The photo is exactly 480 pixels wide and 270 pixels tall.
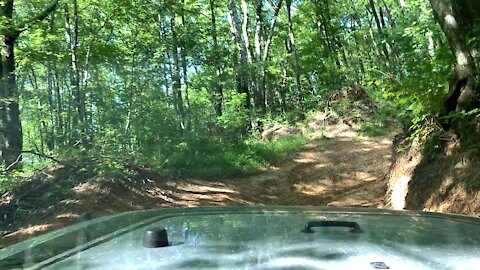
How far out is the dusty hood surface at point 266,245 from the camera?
59.4 inches

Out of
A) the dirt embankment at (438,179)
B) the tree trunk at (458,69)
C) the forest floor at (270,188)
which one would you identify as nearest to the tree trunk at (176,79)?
the forest floor at (270,188)

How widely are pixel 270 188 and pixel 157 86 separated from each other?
456 centimetres

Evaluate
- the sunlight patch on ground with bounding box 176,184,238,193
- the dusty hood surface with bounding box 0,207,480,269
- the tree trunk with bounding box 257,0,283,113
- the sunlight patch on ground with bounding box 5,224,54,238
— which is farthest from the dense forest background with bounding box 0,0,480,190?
the dusty hood surface with bounding box 0,207,480,269

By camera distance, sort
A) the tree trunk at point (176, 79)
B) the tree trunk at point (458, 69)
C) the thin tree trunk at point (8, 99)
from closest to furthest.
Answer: the tree trunk at point (458, 69) < the thin tree trunk at point (8, 99) < the tree trunk at point (176, 79)

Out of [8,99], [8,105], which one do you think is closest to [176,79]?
[8,105]

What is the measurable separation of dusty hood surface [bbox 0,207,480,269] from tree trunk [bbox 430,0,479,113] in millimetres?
4990

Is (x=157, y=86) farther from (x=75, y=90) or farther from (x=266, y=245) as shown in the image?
(x=266, y=245)

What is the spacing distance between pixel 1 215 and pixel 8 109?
3.69 meters

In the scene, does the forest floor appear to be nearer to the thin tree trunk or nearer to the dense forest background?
the dense forest background

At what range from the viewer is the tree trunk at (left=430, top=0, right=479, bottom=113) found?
7105mm

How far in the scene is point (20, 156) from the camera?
33.9 feet

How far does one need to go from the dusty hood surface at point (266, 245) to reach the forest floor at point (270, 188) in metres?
6.62

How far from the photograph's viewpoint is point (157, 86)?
14102 millimetres

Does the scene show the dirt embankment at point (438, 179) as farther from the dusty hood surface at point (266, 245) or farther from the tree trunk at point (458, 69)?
the dusty hood surface at point (266, 245)
